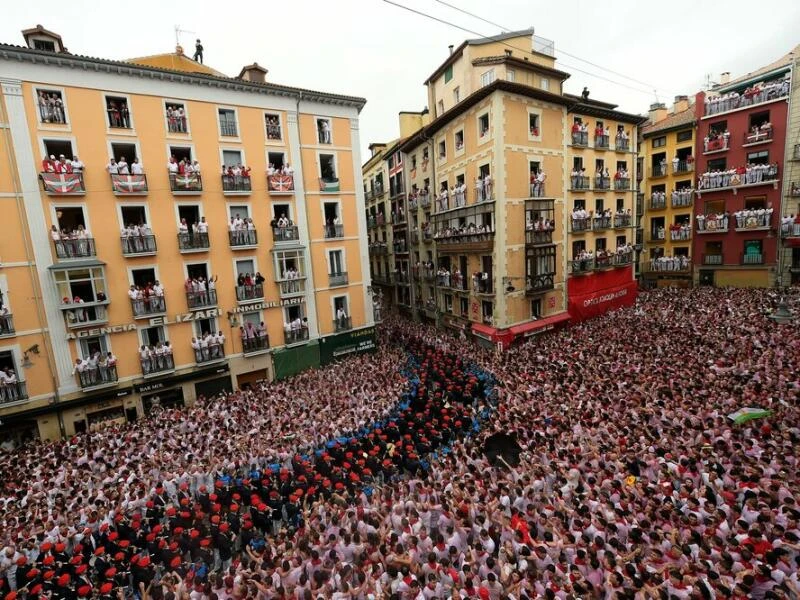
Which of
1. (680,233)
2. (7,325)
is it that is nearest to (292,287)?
(7,325)

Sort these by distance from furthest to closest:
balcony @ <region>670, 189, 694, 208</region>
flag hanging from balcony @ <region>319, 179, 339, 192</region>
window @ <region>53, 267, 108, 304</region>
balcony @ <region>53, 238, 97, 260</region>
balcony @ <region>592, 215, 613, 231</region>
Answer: balcony @ <region>670, 189, 694, 208</region> → balcony @ <region>592, 215, 613, 231</region> → flag hanging from balcony @ <region>319, 179, 339, 192</region> → window @ <region>53, 267, 108, 304</region> → balcony @ <region>53, 238, 97, 260</region>

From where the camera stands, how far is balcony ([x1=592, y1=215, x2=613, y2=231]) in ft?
87.0

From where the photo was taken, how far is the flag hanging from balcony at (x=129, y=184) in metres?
17.3

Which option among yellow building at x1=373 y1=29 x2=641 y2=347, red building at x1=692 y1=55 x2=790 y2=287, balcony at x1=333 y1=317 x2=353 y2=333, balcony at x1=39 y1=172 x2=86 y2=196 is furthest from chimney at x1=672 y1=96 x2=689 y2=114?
balcony at x1=39 y1=172 x2=86 y2=196

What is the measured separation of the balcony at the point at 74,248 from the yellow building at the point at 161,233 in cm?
5

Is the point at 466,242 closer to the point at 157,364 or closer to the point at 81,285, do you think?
the point at 157,364

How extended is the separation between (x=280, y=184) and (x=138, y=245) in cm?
746

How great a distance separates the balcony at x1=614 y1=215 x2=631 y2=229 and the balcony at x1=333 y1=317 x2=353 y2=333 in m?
20.4

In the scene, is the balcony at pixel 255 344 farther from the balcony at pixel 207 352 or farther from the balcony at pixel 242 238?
the balcony at pixel 242 238

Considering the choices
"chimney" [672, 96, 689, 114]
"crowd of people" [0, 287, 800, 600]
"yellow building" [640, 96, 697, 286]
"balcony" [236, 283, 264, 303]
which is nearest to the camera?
"crowd of people" [0, 287, 800, 600]

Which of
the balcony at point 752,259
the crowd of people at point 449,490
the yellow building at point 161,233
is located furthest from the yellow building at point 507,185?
the balcony at point 752,259

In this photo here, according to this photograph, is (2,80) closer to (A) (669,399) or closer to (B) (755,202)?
(A) (669,399)

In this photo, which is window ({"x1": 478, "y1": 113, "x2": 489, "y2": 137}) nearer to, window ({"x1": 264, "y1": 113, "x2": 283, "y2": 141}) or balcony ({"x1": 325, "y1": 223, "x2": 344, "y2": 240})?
balcony ({"x1": 325, "y1": 223, "x2": 344, "y2": 240})

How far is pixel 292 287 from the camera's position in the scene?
21.8 meters
